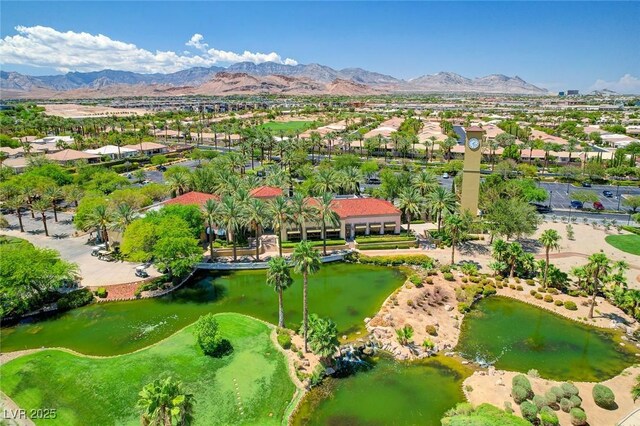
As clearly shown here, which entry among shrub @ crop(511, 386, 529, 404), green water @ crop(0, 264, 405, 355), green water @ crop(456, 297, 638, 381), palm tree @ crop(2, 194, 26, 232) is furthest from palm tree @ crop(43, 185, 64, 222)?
shrub @ crop(511, 386, 529, 404)

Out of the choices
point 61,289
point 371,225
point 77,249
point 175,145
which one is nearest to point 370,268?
point 371,225

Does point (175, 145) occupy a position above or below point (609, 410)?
above

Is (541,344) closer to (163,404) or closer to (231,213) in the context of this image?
(163,404)

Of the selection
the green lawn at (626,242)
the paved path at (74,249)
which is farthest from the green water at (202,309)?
the green lawn at (626,242)

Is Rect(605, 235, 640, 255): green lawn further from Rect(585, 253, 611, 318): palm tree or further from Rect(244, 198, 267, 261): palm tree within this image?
Rect(244, 198, 267, 261): palm tree

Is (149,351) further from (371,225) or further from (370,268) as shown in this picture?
(371,225)

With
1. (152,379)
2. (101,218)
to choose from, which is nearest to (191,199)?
(101,218)

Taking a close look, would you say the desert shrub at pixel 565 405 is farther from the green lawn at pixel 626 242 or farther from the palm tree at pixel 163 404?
the green lawn at pixel 626 242
